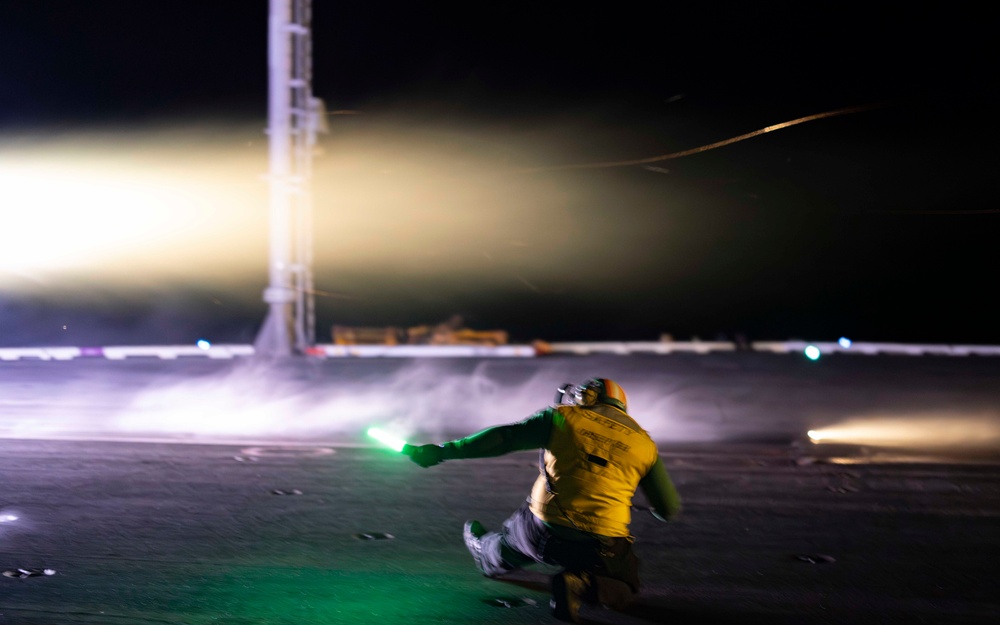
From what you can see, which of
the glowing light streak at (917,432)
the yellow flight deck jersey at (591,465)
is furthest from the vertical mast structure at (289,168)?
the yellow flight deck jersey at (591,465)

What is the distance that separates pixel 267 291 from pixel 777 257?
710 inches

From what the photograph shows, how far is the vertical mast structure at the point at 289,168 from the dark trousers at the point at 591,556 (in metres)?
8.56

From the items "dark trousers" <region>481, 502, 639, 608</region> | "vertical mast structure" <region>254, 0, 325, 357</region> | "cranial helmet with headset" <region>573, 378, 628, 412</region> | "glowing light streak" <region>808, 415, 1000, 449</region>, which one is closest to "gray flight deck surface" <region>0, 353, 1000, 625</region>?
→ "glowing light streak" <region>808, 415, 1000, 449</region>

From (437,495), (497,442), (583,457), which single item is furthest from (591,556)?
(437,495)

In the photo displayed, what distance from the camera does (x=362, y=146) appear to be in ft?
76.7

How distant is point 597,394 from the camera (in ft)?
18.7

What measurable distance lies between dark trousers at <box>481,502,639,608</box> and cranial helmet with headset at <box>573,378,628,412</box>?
0.72m

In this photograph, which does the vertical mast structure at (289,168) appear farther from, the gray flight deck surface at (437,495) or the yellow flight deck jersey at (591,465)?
the yellow flight deck jersey at (591,465)

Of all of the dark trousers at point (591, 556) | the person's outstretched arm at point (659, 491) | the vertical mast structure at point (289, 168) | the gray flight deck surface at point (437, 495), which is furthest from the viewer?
the vertical mast structure at point (289, 168)

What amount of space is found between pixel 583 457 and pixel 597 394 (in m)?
0.37

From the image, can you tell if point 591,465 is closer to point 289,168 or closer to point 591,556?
point 591,556

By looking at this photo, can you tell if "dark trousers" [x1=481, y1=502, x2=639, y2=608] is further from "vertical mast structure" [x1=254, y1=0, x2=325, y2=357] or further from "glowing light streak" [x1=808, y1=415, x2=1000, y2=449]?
"vertical mast structure" [x1=254, y1=0, x2=325, y2=357]

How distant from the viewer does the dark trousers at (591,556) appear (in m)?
5.45

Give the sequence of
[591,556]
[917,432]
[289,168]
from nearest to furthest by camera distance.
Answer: [591,556]
[917,432]
[289,168]
